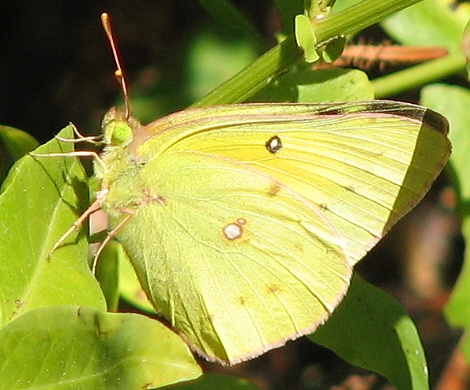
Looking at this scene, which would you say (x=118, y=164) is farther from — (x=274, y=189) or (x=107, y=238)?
(x=274, y=189)

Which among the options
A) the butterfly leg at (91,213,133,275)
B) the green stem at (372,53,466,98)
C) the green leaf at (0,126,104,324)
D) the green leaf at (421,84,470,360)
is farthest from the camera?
the green leaf at (421,84,470,360)

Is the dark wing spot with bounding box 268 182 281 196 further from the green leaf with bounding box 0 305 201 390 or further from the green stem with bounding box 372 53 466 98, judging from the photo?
the green leaf with bounding box 0 305 201 390

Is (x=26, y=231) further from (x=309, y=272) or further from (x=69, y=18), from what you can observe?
(x=69, y=18)

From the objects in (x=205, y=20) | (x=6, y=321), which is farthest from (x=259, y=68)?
(x=205, y=20)

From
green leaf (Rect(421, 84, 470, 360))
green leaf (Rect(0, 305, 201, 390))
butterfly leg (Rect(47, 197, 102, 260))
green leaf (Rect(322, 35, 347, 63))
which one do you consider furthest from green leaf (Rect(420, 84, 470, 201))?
green leaf (Rect(0, 305, 201, 390))

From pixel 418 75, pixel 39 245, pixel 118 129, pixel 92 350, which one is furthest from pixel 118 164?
pixel 418 75

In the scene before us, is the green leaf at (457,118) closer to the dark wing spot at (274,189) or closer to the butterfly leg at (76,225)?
the dark wing spot at (274,189)
